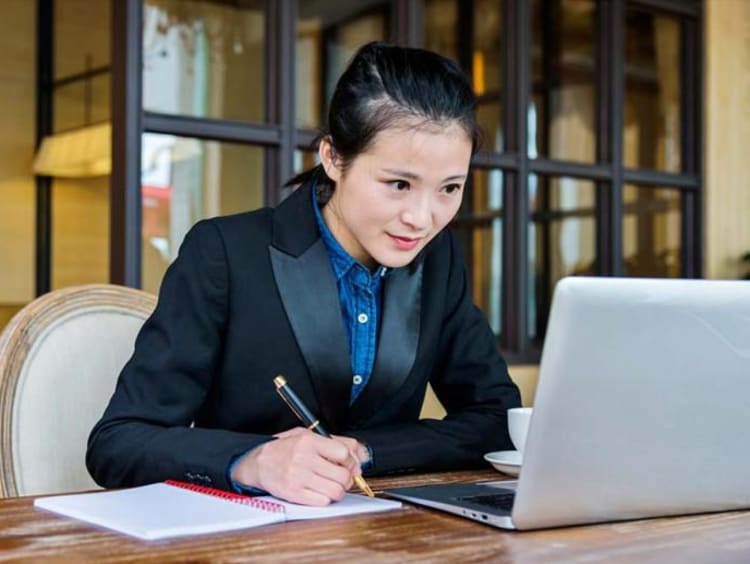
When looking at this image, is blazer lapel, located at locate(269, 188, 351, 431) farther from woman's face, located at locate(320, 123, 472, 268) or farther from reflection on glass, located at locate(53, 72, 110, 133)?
reflection on glass, located at locate(53, 72, 110, 133)

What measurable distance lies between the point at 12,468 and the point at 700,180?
127 inches

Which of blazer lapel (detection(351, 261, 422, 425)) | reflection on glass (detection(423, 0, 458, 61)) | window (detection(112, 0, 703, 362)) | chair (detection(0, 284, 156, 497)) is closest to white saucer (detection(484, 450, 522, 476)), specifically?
blazer lapel (detection(351, 261, 422, 425))

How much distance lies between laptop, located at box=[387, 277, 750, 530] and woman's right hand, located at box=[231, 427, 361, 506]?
0.12m

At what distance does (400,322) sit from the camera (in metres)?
1.65

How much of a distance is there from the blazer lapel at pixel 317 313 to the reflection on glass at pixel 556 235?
85.3 inches

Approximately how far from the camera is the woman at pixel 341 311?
1459 mm

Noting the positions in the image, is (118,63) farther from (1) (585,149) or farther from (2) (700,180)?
(2) (700,180)

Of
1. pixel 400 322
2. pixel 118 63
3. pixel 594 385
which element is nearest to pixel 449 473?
pixel 400 322

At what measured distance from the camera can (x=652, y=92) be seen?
4258mm

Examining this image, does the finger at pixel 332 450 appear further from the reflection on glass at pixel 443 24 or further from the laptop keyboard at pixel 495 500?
the reflection on glass at pixel 443 24

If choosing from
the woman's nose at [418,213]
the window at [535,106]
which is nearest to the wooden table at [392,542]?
the woman's nose at [418,213]

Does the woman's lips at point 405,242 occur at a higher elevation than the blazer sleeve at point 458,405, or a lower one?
higher

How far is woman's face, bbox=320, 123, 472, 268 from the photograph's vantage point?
1.46 m

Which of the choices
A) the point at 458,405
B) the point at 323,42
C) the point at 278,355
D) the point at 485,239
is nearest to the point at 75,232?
the point at 323,42
